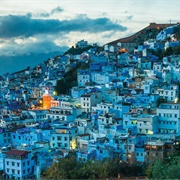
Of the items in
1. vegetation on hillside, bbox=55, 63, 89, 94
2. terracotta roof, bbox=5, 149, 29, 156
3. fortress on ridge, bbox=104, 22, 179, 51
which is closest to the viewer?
terracotta roof, bbox=5, 149, 29, 156

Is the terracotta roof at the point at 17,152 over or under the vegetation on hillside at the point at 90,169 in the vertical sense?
over

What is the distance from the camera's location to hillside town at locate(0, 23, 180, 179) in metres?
18.4

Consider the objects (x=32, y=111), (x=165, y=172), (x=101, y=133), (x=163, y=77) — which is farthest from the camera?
(x=163, y=77)

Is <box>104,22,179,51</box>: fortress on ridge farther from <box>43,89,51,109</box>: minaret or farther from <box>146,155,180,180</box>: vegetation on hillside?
<box>146,155,180,180</box>: vegetation on hillside

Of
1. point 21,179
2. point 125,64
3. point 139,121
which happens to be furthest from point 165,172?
point 125,64

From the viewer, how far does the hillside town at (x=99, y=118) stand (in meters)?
18.4

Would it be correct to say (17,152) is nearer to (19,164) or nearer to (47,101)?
(19,164)

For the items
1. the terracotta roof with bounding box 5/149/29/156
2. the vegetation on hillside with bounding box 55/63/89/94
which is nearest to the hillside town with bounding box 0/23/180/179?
the terracotta roof with bounding box 5/149/29/156

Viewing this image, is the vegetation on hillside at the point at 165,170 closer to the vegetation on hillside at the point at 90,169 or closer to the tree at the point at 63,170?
the vegetation on hillside at the point at 90,169

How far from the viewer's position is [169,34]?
4047 cm

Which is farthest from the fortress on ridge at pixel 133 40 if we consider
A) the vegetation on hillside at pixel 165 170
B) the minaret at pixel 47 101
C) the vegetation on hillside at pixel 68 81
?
the vegetation on hillside at pixel 165 170

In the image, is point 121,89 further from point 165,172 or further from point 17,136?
point 165,172

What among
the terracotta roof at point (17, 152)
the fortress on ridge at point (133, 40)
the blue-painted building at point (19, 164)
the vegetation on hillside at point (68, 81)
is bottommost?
the blue-painted building at point (19, 164)

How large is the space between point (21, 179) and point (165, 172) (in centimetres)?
696
